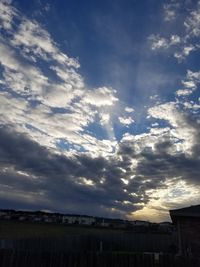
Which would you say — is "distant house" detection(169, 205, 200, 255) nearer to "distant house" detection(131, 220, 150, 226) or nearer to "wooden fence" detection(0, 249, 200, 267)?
"wooden fence" detection(0, 249, 200, 267)

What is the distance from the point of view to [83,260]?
1172 centimetres

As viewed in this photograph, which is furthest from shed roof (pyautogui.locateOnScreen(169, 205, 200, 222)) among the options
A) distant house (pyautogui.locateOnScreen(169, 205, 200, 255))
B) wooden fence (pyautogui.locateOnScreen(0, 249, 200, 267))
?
wooden fence (pyautogui.locateOnScreen(0, 249, 200, 267))

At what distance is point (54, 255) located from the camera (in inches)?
456

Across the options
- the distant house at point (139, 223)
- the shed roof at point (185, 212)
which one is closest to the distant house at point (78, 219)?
the distant house at point (139, 223)

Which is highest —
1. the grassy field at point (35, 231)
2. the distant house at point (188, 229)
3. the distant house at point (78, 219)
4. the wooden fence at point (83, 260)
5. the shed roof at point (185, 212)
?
the distant house at point (78, 219)

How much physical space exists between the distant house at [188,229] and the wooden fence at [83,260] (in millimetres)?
1389

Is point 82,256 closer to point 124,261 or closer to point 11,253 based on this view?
point 124,261

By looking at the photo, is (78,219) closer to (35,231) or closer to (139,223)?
(139,223)

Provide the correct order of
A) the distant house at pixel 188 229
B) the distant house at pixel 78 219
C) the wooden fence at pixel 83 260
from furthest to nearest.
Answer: the distant house at pixel 78 219
the distant house at pixel 188 229
the wooden fence at pixel 83 260

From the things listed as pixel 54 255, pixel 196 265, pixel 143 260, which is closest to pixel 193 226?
pixel 196 265

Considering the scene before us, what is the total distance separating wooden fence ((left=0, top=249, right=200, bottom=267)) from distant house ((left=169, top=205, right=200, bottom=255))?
139cm

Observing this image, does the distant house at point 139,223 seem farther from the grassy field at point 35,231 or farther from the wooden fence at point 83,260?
the wooden fence at point 83,260

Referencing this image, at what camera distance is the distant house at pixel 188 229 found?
13477mm

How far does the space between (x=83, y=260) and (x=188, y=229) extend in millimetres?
4845
